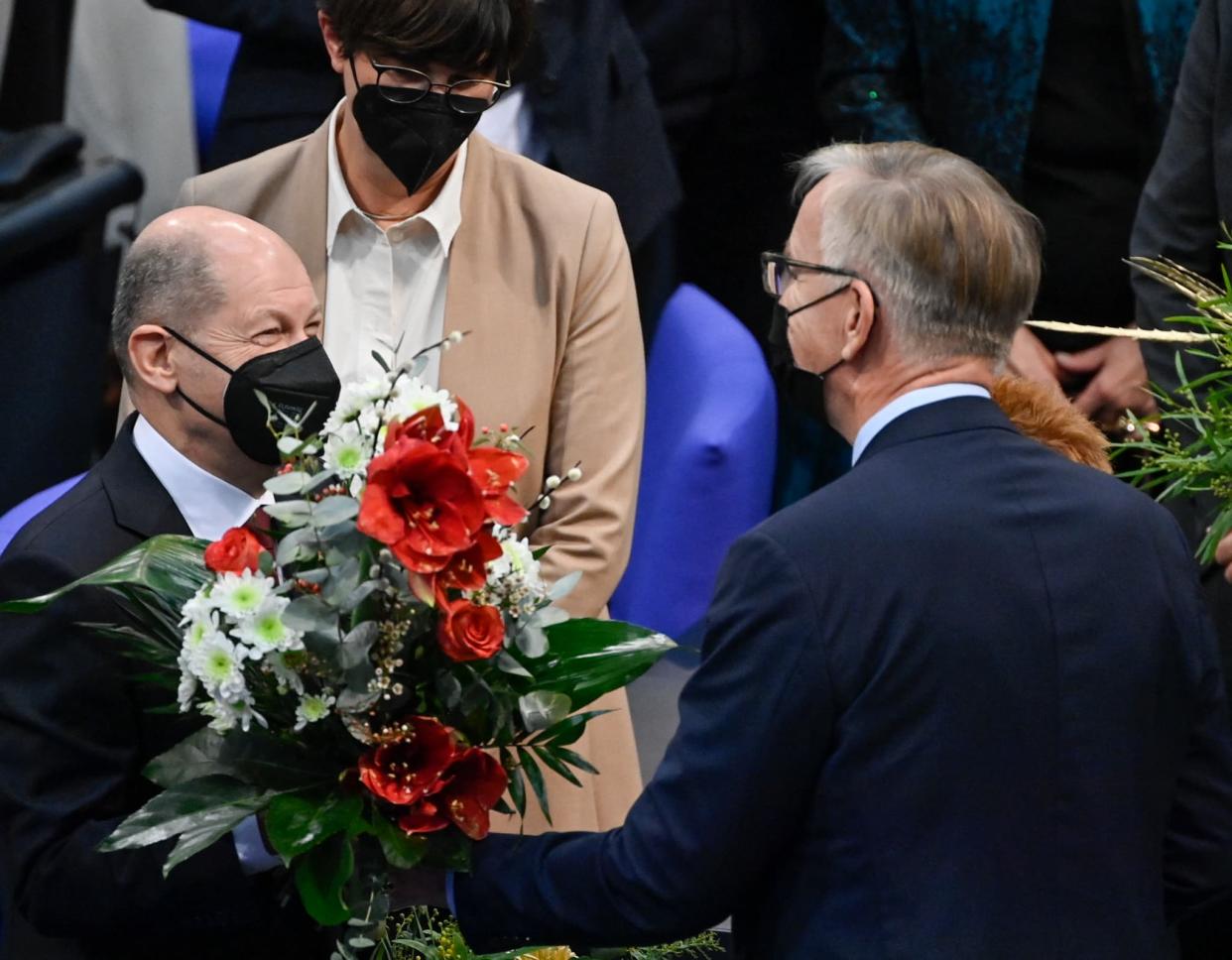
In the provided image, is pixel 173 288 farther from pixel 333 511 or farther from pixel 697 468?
pixel 697 468

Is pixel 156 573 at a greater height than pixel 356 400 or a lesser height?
lesser

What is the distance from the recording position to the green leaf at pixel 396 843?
6.17 ft

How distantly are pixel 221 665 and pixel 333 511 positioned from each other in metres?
0.18

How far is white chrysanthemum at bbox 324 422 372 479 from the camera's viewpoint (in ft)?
5.93

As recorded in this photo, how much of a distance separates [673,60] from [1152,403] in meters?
1.21

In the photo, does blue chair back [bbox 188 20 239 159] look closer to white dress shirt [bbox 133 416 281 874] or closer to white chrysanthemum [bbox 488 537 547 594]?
white dress shirt [bbox 133 416 281 874]

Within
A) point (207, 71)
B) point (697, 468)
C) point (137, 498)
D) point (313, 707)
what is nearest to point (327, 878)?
point (313, 707)

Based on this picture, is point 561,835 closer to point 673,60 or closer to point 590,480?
point 590,480

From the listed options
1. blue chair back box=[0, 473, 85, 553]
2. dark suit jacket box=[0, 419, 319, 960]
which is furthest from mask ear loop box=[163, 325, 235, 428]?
blue chair back box=[0, 473, 85, 553]

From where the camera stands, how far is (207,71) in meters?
4.68

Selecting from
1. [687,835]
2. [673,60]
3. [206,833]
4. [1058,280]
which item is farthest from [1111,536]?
[673,60]

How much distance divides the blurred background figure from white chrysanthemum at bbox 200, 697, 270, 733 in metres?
2.01

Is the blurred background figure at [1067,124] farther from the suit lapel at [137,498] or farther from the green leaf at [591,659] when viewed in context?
the suit lapel at [137,498]

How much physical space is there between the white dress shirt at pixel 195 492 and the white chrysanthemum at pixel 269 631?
0.44m
